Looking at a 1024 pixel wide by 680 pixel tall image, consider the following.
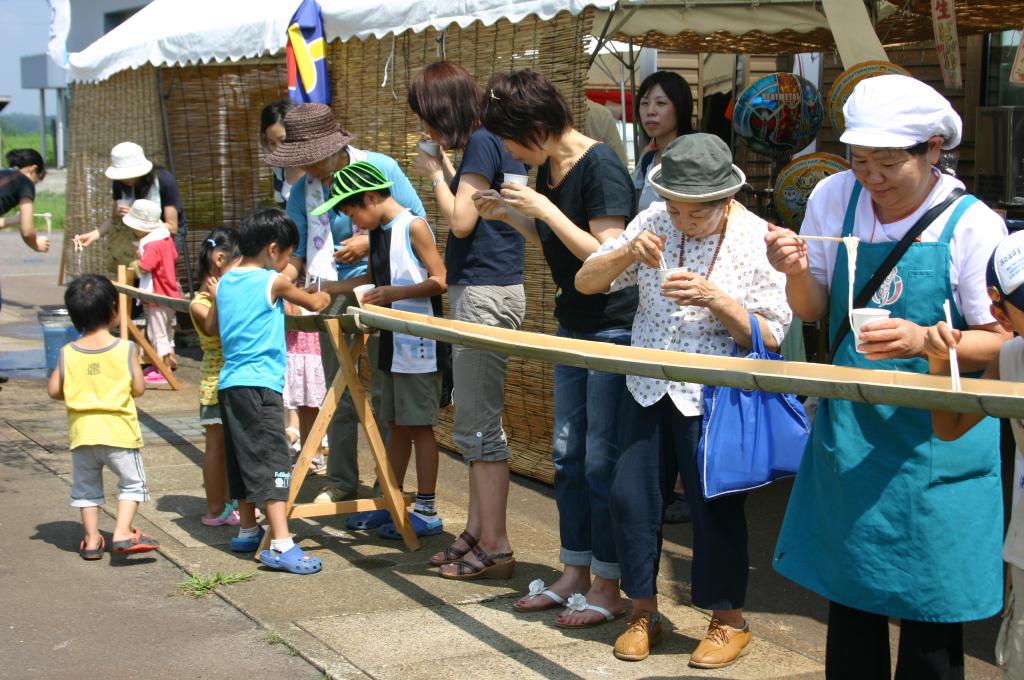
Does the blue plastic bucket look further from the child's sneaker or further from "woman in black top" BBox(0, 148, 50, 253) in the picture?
the child's sneaker

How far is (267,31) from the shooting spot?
9008 mm

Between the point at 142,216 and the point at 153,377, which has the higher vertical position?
the point at 142,216

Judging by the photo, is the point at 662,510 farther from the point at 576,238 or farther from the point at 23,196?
the point at 23,196

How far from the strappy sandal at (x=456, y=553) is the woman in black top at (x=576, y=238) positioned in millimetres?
739

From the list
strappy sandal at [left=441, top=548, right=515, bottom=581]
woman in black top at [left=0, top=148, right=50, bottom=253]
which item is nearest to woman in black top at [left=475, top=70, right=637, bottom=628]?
strappy sandal at [left=441, top=548, right=515, bottom=581]

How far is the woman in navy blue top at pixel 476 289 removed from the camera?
4988 mm

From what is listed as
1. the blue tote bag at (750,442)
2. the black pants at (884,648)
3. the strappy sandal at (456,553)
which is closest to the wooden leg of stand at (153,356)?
the strappy sandal at (456,553)

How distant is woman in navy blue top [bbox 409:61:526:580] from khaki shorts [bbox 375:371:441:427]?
33 cm

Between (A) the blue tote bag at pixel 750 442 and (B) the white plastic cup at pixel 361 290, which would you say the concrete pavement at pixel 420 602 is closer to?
(A) the blue tote bag at pixel 750 442

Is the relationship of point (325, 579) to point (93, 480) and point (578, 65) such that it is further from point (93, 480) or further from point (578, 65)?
point (578, 65)

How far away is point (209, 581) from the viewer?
5004 mm

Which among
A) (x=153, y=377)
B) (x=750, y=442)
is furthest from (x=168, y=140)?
(x=750, y=442)

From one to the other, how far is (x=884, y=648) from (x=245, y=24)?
7547 mm

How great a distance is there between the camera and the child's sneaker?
9.61 meters
